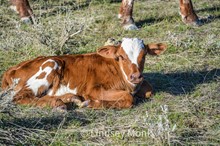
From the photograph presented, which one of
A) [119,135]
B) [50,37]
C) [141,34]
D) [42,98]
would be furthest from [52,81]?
[141,34]

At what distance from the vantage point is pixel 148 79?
8.13 metres

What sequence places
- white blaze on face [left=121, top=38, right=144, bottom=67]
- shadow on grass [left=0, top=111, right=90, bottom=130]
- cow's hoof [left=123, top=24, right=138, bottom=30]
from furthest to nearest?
cow's hoof [left=123, top=24, right=138, bottom=30] < white blaze on face [left=121, top=38, right=144, bottom=67] < shadow on grass [left=0, top=111, right=90, bottom=130]

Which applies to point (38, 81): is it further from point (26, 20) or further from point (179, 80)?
point (26, 20)

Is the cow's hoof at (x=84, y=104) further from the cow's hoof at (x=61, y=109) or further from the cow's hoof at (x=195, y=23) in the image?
the cow's hoof at (x=195, y=23)

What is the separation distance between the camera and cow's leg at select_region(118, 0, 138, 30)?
11800 millimetres

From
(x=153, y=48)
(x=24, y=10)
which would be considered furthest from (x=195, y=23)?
(x=153, y=48)

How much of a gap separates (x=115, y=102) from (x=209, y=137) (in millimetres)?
1451

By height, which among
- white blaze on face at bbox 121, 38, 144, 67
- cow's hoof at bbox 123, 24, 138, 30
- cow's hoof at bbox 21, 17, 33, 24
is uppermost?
white blaze on face at bbox 121, 38, 144, 67

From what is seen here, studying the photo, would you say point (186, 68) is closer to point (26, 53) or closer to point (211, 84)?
point (211, 84)

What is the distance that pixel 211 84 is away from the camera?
7.74m

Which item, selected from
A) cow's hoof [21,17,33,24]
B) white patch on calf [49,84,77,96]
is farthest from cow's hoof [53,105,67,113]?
cow's hoof [21,17,33,24]

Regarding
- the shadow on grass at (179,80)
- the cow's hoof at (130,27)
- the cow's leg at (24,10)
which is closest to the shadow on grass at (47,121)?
the shadow on grass at (179,80)

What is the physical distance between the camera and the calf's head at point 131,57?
6.72m

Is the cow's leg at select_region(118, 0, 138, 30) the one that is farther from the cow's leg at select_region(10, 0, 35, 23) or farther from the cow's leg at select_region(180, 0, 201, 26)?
the cow's leg at select_region(10, 0, 35, 23)
